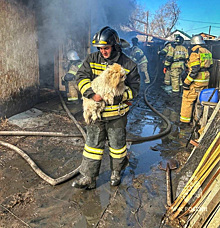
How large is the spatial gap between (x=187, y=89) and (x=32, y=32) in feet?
13.7

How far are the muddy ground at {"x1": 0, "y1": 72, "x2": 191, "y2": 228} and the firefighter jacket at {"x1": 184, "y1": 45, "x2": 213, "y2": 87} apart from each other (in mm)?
1277

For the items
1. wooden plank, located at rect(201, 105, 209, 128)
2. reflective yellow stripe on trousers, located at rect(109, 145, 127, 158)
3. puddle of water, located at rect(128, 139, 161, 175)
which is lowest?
puddle of water, located at rect(128, 139, 161, 175)

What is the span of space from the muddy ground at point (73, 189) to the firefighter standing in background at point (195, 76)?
0.70 meters

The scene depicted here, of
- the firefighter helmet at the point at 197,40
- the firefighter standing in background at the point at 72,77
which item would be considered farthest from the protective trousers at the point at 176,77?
the firefighter standing in background at the point at 72,77

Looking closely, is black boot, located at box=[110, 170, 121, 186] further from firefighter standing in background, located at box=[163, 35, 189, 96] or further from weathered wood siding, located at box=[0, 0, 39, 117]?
firefighter standing in background, located at box=[163, 35, 189, 96]

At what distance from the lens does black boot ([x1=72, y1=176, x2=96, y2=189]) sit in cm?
284

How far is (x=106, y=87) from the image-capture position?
2547mm

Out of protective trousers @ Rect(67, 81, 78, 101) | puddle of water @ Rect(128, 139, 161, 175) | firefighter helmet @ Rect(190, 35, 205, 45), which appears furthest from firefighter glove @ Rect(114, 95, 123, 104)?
protective trousers @ Rect(67, 81, 78, 101)

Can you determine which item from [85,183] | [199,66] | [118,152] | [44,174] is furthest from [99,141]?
[199,66]

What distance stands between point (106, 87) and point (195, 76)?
11.5 ft

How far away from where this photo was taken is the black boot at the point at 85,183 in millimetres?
2842

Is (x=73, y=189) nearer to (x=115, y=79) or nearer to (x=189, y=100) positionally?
(x=115, y=79)

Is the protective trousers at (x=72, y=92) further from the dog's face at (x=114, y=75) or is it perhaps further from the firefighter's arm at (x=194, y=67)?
the dog's face at (x=114, y=75)

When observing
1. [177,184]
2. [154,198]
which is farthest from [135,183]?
[177,184]
